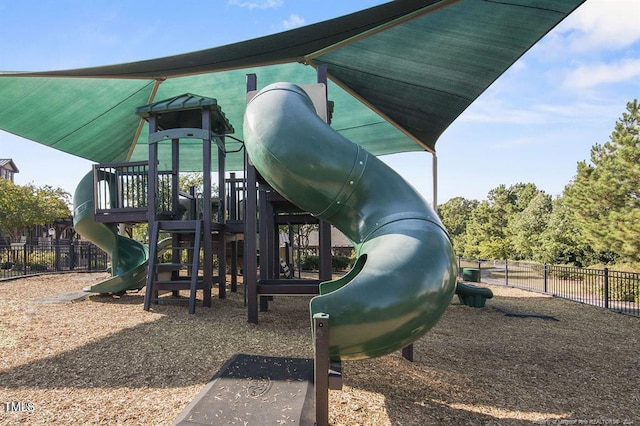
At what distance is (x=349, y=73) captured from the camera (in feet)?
27.7

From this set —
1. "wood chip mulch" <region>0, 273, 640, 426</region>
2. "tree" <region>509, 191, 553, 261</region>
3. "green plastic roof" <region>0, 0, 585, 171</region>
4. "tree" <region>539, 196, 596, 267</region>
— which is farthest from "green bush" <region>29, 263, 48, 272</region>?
"tree" <region>509, 191, 553, 261</region>

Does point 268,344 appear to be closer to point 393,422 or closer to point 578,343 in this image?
point 393,422

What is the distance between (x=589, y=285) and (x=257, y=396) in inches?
820

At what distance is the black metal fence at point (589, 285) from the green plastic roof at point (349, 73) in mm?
6805

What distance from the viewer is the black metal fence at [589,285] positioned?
1081 cm

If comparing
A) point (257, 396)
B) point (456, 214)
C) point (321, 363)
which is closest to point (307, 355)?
point (257, 396)

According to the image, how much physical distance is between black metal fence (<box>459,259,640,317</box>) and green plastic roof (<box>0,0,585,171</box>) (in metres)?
6.80

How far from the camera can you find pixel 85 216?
956cm

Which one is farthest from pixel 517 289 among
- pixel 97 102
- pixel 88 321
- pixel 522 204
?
pixel 522 204

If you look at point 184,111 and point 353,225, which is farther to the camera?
point 184,111

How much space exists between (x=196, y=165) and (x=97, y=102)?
320 inches

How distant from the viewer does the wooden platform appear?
2605mm

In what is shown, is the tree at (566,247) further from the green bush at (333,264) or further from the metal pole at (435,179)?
the metal pole at (435,179)

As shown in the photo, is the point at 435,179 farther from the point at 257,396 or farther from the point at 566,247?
the point at 566,247
